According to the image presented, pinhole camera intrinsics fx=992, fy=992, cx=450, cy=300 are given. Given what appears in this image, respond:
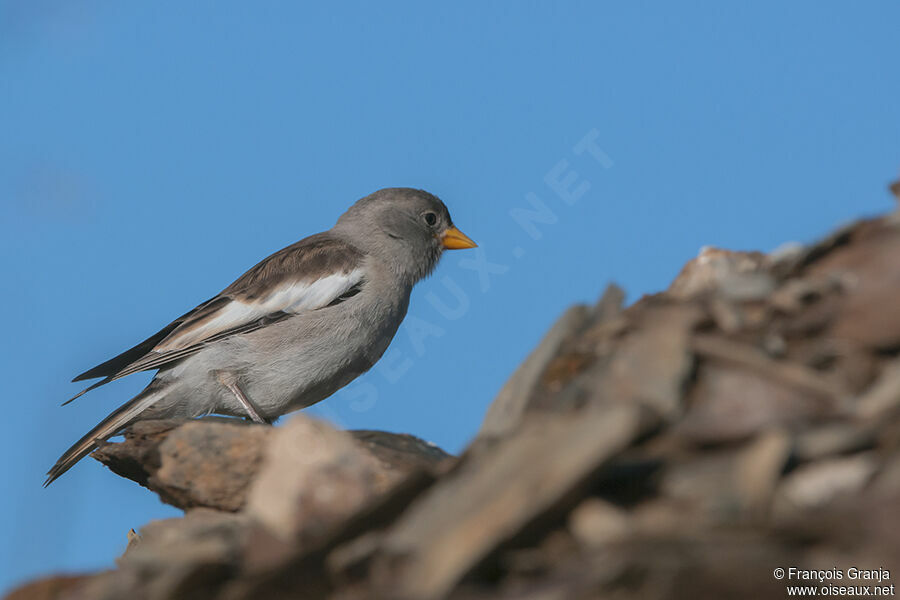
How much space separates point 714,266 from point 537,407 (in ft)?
4.42

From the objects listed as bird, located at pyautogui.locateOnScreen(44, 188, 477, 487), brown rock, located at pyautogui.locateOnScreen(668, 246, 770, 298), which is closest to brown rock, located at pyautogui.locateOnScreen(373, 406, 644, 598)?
brown rock, located at pyautogui.locateOnScreen(668, 246, 770, 298)

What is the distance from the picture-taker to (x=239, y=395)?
8.46 m

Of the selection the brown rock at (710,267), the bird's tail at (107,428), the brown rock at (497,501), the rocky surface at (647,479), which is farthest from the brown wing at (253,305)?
the brown rock at (497,501)

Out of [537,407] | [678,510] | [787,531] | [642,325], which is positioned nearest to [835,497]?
[787,531]

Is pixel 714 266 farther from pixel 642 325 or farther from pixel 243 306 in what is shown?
pixel 243 306

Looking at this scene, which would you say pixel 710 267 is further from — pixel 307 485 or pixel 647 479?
pixel 307 485

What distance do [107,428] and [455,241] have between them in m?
3.96

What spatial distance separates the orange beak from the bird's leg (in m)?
2.80

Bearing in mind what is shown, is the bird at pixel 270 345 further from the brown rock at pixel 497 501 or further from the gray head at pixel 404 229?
the brown rock at pixel 497 501

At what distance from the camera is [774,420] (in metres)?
2.77

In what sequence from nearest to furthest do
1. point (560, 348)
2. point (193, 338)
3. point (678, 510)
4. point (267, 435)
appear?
point (678, 510), point (560, 348), point (267, 435), point (193, 338)

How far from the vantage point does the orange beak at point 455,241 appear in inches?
403

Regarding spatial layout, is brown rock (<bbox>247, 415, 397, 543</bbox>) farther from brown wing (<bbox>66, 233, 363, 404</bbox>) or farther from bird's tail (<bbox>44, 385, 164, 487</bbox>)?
brown wing (<bbox>66, 233, 363, 404</bbox>)

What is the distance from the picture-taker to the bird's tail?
7.80 meters
